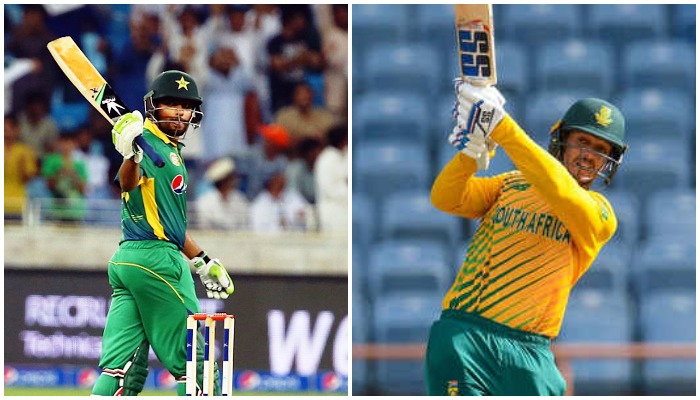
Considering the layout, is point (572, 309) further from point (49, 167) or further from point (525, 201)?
point (525, 201)

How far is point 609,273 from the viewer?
915cm

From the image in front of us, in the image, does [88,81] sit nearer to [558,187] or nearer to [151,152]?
[151,152]

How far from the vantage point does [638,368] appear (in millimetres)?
8609

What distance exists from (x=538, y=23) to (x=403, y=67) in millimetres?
1194

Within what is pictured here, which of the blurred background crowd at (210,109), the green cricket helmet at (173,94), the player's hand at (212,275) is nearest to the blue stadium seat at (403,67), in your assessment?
the blurred background crowd at (210,109)

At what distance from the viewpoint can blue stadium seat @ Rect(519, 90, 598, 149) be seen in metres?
9.59

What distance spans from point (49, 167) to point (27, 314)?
1.24m

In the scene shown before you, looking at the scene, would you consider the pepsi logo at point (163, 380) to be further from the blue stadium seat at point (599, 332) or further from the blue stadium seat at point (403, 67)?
the blue stadium seat at point (403, 67)

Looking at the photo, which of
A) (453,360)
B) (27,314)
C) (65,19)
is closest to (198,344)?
(453,360)

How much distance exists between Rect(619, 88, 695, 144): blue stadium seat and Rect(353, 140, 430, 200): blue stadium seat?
167 cm

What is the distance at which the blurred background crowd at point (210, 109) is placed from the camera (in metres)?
9.18

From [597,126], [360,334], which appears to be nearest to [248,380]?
[360,334]

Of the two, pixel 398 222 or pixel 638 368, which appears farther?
pixel 398 222

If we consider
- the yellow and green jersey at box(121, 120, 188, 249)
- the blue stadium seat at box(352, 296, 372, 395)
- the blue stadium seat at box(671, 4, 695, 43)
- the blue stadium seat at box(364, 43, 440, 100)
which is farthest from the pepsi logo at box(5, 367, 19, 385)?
the blue stadium seat at box(671, 4, 695, 43)
